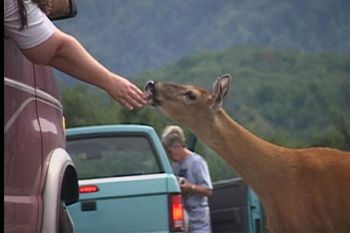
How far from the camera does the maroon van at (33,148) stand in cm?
338

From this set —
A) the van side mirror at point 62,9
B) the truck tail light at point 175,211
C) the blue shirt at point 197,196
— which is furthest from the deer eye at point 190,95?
the van side mirror at point 62,9

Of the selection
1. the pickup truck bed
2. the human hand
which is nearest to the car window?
the pickup truck bed

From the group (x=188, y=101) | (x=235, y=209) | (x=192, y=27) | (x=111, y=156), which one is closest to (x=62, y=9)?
(x=192, y=27)

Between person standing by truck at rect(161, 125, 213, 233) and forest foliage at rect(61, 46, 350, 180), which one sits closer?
forest foliage at rect(61, 46, 350, 180)

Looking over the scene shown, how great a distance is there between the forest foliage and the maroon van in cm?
150

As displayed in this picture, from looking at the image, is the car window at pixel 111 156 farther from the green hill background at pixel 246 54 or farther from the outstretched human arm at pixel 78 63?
the outstretched human arm at pixel 78 63

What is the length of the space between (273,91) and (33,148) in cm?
308

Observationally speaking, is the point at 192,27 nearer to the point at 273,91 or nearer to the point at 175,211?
the point at 273,91

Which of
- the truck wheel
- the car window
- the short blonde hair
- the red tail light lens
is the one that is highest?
the short blonde hair

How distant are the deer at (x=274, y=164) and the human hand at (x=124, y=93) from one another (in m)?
2.36

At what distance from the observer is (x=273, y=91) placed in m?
6.63

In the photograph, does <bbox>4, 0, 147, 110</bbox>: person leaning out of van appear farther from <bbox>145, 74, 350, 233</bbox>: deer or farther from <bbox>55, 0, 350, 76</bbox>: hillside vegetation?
<bbox>145, 74, 350, 233</bbox>: deer

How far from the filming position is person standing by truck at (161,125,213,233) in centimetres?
849

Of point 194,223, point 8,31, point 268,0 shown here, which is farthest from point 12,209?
point 194,223
